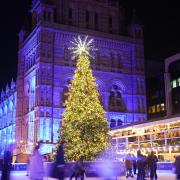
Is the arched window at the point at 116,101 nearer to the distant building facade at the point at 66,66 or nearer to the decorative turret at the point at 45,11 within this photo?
the distant building facade at the point at 66,66

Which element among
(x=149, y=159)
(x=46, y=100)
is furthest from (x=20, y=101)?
(x=149, y=159)

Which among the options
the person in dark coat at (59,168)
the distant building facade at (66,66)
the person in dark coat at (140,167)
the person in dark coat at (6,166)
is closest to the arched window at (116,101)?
the distant building facade at (66,66)

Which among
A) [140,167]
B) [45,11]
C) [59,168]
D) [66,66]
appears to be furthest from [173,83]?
[59,168]

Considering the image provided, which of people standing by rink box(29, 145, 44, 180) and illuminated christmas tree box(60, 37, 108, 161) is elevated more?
illuminated christmas tree box(60, 37, 108, 161)

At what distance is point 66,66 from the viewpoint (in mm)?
54469

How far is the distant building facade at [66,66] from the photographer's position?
2066 inches

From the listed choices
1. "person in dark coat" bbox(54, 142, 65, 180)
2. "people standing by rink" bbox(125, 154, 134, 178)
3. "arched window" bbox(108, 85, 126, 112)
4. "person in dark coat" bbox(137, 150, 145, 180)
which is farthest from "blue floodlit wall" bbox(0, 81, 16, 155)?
"person in dark coat" bbox(54, 142, 65, 180)

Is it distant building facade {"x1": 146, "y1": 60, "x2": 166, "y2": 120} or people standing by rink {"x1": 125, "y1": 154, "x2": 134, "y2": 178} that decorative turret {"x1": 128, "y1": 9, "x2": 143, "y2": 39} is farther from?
people standing by rink {"x1": 125, "y1": 154, "x2": 134, "y2": 178}

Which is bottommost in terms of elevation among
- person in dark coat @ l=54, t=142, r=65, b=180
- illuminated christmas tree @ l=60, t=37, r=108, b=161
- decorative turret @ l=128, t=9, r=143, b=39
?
person in dark coat @ l=54, t=142, r=65, b=180

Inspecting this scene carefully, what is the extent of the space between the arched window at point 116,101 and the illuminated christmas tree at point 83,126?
91.0ft

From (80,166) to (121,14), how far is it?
48.7 metres

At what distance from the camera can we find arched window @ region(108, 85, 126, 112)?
187 feet

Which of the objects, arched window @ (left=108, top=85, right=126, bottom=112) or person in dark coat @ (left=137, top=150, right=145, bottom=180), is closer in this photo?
person in dark coat @ (left=137, top=150, right=145, bottom=180)

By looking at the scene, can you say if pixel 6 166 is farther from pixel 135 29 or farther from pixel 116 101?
pixel 135 29
